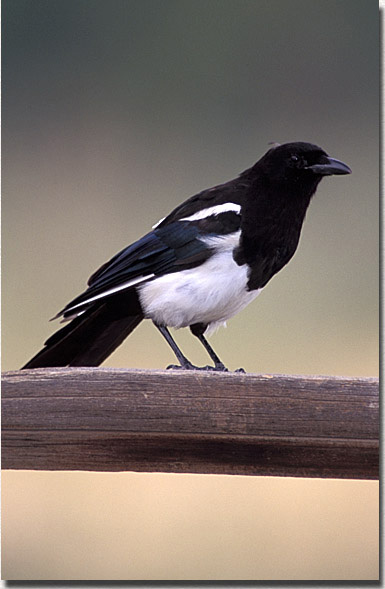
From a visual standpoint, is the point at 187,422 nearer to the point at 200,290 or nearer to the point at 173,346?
the point at 200,290

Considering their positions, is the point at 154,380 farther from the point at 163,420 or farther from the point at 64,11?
the point at 64,11

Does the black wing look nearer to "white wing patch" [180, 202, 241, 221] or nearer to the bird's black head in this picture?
"white wing patch" [180, 202, 241, 221]

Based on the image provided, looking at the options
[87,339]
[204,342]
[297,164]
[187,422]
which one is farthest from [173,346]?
[187,422]

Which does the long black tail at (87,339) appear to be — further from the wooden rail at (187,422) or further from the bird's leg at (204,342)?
the wooden rail at (187,422)

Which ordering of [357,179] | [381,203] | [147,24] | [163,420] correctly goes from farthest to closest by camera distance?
[357,179], [147,24], [381,203], [163,420]

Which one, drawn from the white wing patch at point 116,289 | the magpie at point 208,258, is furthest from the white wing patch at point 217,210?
the white wing patch at point 116,289

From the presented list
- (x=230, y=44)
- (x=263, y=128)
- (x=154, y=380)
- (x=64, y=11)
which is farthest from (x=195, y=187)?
(x=154, y=380)
